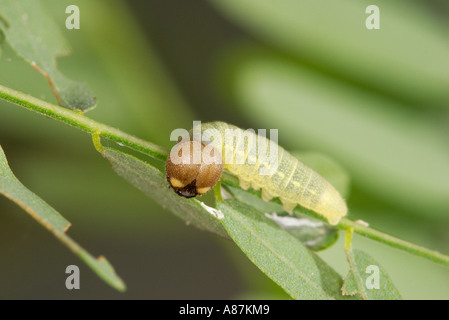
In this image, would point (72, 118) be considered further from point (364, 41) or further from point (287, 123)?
point (364, 41)


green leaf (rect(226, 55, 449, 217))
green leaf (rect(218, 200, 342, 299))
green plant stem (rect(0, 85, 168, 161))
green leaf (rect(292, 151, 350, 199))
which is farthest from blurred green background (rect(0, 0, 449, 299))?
green plant stem (rect(0, 85, 168, 161))

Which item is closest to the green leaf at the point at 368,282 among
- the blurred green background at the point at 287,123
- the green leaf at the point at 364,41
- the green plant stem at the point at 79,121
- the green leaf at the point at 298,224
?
the green leaf at the point at 298,224

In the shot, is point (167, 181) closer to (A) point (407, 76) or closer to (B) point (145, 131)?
(B) point (145, 131)

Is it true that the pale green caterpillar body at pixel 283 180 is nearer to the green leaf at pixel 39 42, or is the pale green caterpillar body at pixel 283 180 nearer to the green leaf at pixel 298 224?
the green leaf at pixel 298 224

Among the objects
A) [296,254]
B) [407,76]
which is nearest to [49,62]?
[296,254]

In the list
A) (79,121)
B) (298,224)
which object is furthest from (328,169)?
(79,121)

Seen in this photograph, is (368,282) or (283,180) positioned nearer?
(368,282)
